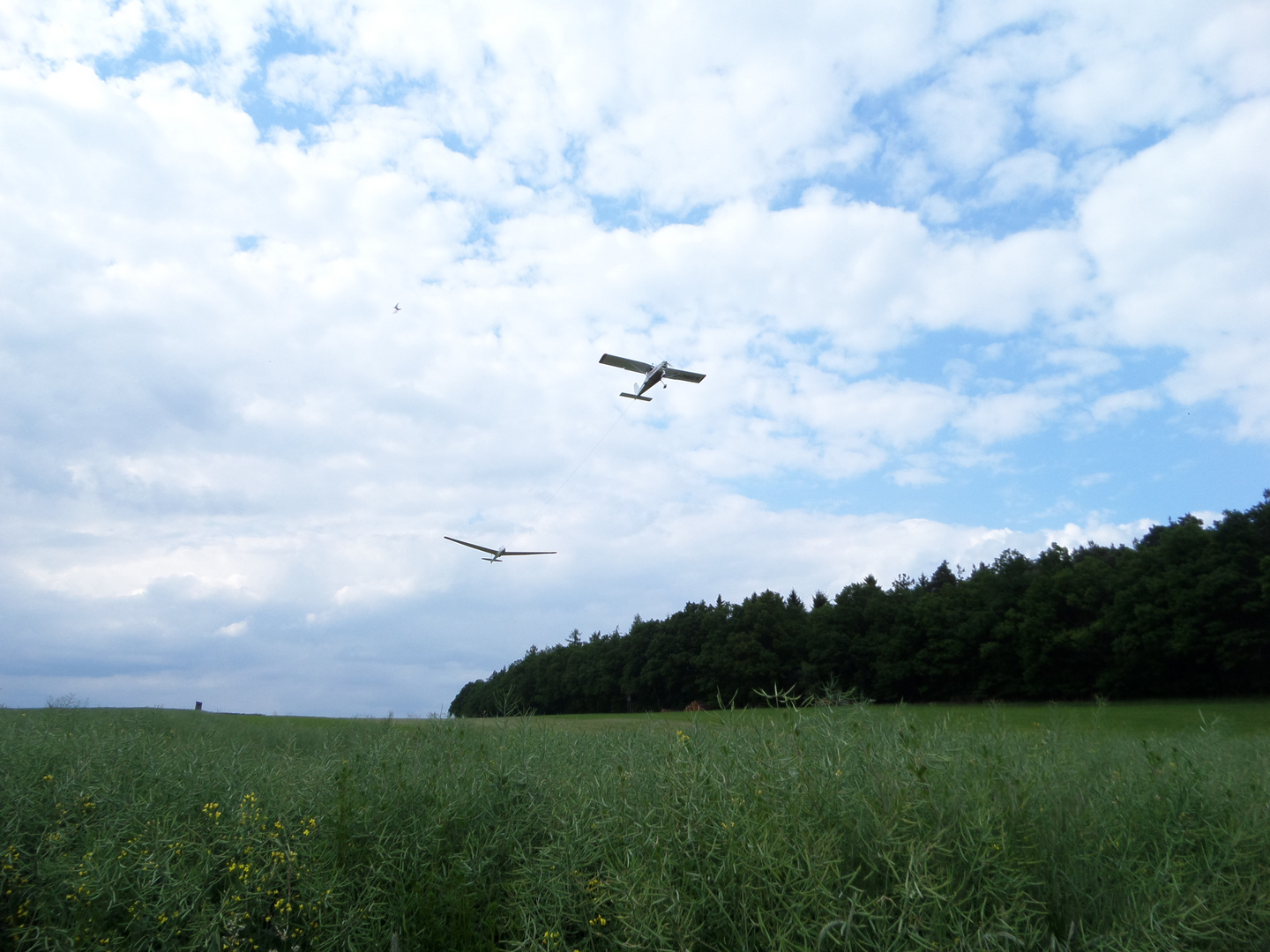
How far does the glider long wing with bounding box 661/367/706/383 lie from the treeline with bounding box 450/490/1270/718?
13.1 meters

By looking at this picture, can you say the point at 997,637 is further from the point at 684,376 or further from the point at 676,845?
the point at 676,845

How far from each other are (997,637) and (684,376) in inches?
1661

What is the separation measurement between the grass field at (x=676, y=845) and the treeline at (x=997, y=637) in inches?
787

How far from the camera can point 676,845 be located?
→ 4.55 meters

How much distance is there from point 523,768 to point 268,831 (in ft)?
6.88

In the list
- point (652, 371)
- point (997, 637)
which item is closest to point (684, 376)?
point (652, 371)

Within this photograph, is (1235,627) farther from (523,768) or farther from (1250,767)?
(523,768)

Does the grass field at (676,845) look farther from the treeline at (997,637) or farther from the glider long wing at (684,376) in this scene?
the treeline at (997,637)

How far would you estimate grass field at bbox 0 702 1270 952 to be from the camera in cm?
385

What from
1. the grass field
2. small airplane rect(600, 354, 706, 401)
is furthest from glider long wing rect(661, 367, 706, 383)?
the grass field

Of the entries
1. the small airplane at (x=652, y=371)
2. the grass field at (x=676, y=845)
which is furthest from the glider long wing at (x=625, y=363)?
the grass field at (x=676, y=845)

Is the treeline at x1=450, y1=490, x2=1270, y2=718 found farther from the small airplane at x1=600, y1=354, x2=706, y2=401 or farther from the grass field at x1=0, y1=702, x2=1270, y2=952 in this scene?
the grass field at x1=0, y1=702, x2=1270, y2=952

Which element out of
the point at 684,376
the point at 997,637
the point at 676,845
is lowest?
the point at 676,845

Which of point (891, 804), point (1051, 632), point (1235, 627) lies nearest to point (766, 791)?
point (891, 804)
